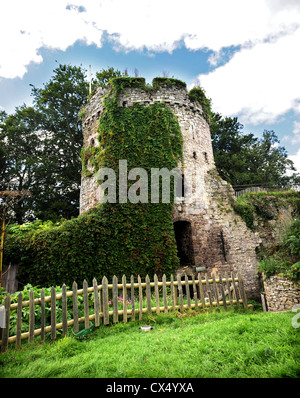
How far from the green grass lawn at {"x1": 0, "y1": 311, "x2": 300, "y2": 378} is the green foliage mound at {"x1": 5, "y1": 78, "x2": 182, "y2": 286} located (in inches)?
140

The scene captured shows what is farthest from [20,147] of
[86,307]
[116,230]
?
[86,307]

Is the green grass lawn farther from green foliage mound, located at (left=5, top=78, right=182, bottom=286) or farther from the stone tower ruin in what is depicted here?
the stone tower ruin

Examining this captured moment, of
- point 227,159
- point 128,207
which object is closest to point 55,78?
point 128,207

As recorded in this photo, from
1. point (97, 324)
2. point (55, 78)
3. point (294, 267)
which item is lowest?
point (97, 324)

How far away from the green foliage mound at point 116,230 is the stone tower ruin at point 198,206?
620 millimetres

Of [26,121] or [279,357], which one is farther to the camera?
[26,121]

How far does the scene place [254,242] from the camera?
1139 centimetres

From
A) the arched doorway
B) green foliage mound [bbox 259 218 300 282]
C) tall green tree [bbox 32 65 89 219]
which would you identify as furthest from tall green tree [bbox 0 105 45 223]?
green foliage mound [bbox 259 218 300 282]

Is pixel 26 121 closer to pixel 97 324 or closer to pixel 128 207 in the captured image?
pixel 128 207

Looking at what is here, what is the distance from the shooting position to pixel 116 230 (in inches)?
352

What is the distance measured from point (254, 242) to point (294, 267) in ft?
14.7

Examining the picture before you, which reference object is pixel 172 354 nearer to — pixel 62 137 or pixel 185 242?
pixel 185 242
